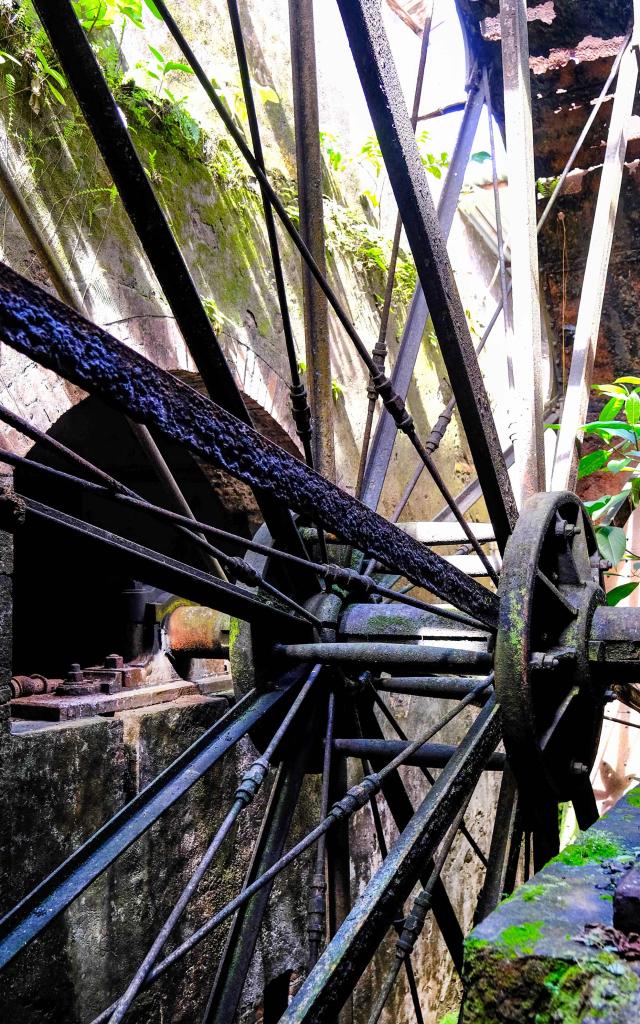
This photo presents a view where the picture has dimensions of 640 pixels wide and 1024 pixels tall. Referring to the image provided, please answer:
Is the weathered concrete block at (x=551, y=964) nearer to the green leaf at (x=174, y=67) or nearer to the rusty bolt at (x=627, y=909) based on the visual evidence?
the rusty bolt at (x=627, y=909)

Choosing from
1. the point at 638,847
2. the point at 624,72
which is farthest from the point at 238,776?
the point at 624,72

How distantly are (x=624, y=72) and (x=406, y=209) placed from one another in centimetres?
306

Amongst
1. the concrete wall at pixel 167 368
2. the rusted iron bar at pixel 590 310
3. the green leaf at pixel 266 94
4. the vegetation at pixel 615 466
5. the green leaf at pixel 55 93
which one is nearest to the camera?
the concrete wall at pixel 167 368

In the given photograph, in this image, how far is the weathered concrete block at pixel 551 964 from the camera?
1318 mm

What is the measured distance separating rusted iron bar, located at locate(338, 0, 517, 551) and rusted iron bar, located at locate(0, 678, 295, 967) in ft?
3.53

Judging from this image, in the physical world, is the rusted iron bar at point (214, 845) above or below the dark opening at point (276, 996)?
above

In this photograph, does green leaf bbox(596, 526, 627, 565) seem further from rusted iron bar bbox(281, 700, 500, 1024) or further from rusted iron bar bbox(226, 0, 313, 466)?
rusted iron bar bbox(226, 0, 313, 466)

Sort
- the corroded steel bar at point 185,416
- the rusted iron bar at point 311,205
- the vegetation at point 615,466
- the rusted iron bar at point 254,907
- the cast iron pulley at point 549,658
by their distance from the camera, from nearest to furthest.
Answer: the corroded steel bar at point 185,416 → the cast iron pulley at point 549,658 → the rusted iron bar at point 254,907 → the rusted iron bar at point 311,205 → the vegetation at point 615,466

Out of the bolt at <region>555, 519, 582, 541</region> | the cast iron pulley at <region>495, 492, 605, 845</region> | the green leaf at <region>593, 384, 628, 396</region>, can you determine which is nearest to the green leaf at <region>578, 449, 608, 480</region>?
the green leaf at <region>593, 384, 628, 396</region>

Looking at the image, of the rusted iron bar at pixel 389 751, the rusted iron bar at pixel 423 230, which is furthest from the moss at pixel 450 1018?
the rusted iron bar at pixel 423 230

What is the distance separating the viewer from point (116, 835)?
2279 millimetres

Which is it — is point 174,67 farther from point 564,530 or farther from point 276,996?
point 276,996

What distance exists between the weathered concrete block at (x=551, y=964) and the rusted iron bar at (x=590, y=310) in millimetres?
2455

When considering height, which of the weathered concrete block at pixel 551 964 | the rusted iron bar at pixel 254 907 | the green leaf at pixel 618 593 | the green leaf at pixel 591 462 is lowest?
the rusted iron bar at pixel 254 907
